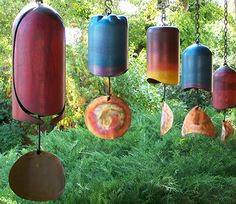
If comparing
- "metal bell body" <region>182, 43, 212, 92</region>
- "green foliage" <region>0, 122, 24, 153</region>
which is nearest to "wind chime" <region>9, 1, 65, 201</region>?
"metal bell body" <region>182, 43, 212, 92</region>

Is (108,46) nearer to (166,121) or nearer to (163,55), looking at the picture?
(163,55)

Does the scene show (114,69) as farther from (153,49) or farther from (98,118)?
(153,49)

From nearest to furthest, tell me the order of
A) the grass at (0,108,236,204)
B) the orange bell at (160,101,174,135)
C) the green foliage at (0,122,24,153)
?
the orange bell at (160,101,174,135) < the grass at (0,108,236,204) < the green foliage at (0,122,24,153)

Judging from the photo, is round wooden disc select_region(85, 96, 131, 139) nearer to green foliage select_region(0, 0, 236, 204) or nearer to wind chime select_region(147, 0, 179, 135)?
wind chime select_region(147, 0, 179, 135)

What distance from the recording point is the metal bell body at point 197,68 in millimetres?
1390

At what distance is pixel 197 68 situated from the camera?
1.40 m

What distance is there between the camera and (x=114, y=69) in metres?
0.98

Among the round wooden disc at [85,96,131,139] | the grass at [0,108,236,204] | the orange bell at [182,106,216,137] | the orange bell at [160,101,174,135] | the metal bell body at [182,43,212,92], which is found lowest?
the grass at [0,108,236,204]

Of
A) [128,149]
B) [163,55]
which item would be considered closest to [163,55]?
[163,55]

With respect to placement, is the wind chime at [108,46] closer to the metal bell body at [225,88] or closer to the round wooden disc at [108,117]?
the round wooden disc at [108,117]

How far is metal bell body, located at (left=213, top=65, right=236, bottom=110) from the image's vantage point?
161cm

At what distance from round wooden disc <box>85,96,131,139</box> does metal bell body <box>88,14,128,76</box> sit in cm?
13

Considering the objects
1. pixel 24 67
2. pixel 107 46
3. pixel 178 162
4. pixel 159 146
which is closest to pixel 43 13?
pixel 24 67

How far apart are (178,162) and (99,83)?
212 centimetres
